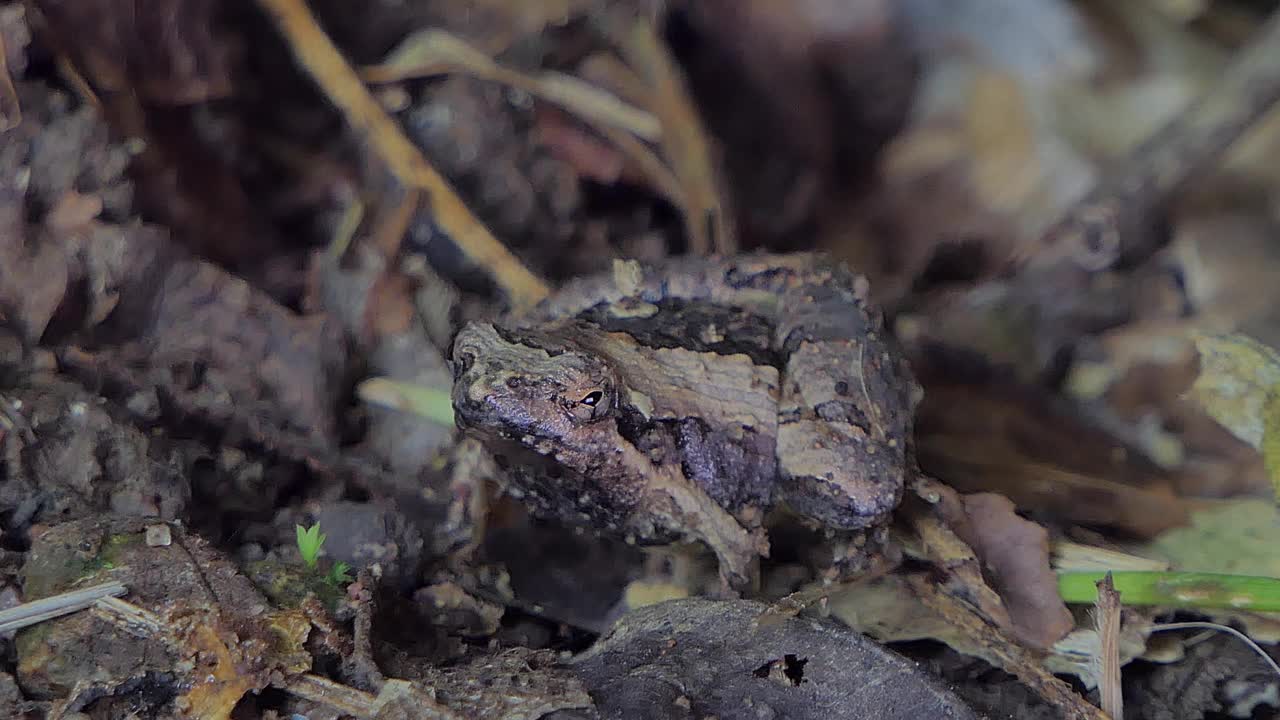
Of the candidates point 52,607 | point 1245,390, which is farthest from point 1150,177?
point 52,607

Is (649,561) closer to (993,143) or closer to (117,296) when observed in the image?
(117,296)

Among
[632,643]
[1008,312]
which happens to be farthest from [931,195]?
[632,643]

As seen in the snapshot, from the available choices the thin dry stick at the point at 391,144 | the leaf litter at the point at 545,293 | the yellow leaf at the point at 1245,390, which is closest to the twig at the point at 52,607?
the leaf litter at the point at 545,293

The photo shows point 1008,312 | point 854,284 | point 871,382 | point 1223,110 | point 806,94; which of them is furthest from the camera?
point 806,94

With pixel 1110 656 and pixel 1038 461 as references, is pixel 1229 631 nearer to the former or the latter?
pixel 1110 656

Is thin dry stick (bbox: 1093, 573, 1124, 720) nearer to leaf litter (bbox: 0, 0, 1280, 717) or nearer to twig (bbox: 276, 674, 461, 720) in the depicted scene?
leaf litter (bbox: 0, 0, 1280, 717)

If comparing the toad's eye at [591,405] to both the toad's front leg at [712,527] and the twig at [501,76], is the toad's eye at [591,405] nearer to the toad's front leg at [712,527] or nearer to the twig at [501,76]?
the toad's front leg at [712,527]
